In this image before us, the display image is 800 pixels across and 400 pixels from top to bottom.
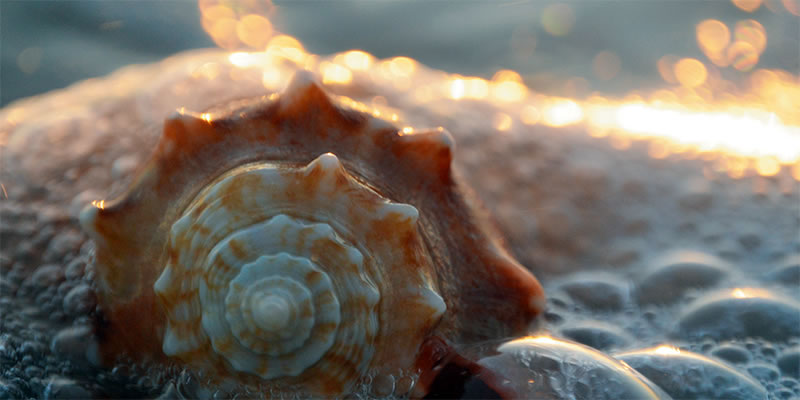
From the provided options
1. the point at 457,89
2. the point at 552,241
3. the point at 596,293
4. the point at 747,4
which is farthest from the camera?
the point at 747,4

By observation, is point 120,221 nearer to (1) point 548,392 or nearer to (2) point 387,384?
(2) point 387,384

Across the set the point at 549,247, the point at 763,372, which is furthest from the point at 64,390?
the point at 763,372

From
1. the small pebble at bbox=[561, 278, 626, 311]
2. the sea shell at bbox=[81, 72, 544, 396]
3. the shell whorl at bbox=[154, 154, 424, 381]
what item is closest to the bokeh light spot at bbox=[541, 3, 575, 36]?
the small pebble at bbox=[561, 278, 626, 311]

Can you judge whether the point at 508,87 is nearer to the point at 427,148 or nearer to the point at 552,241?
the point at 552,241

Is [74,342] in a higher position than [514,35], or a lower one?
lower

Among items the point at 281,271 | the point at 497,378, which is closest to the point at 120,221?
the point at 281,271

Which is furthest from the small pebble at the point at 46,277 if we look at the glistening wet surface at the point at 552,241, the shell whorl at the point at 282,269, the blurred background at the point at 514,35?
the blurred background at the point at 514,35

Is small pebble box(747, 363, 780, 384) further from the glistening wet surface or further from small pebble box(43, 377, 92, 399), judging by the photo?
small pebble box(43, 377, 92, 399)
